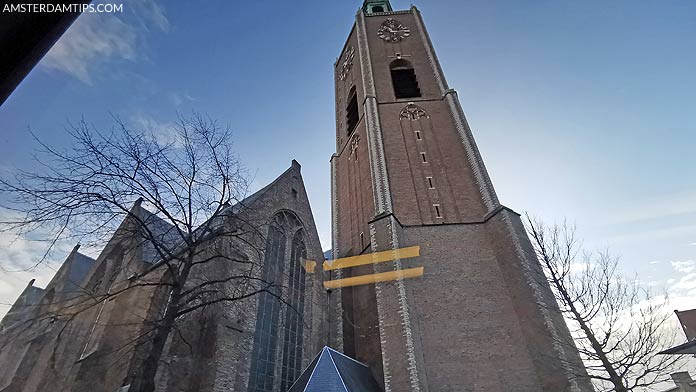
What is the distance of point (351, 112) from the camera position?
21.1 metres

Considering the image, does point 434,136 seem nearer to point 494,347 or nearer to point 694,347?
point 494,347

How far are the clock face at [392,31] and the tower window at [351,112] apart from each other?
13.9 feet

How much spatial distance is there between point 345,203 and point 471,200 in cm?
658

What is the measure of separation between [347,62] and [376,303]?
56.7ft

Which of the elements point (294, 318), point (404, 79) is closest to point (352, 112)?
point (404, 79)

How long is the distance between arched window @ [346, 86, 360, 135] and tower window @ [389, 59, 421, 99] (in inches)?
102

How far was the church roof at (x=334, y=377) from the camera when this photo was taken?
874cm

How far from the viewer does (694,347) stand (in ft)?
46.1

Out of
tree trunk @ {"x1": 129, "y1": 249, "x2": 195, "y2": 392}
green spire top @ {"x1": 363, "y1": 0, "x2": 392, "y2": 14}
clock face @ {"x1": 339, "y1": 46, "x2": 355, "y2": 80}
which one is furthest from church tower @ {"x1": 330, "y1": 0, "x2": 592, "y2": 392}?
green spire top @ {"x1": 363, "y1": 0, "x2": 392, "y2": 14}

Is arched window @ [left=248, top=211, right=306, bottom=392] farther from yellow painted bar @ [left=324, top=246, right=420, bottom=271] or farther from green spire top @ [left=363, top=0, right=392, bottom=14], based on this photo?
green spire top @ [left=363, top=0, right=392, bottom=14]

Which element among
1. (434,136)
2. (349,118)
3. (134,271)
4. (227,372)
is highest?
(349,118)

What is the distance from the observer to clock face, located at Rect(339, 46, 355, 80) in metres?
22.9

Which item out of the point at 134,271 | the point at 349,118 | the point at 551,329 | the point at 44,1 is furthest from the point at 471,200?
the point at 44,1

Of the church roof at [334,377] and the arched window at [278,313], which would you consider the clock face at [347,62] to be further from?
the church roof at [334,377]
